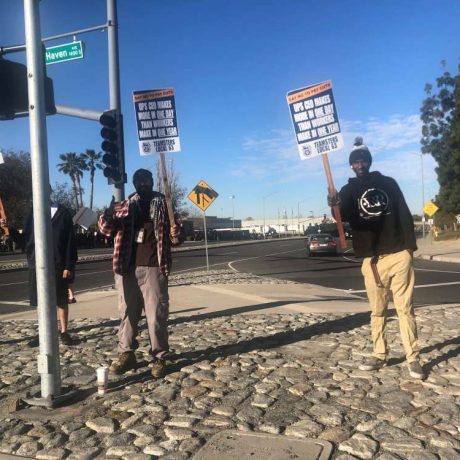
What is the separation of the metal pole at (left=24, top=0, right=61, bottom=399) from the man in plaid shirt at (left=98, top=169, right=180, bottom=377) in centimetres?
68

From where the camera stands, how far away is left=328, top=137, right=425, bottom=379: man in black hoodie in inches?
176

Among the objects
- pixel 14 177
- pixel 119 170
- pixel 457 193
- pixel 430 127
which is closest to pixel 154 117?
pixel 119 170

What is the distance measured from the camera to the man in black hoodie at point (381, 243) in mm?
4469

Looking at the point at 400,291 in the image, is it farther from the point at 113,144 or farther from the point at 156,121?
the point at 113,144

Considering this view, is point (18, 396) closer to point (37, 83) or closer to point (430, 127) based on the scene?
point (37, 83)

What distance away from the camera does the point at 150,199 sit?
485 centimetres

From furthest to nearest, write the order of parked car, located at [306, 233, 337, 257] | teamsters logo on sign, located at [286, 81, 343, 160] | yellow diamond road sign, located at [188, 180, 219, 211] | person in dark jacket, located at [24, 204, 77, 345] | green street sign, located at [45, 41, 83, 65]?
parked car, located at [306, 233, 337, 257] < yellow diamond road sign, located at [188, 180, 219, 211] < green street sign, located at [45, 41, 83, 65] < teamsters logo on sign, located at [286, 81, 343, 160] < person in dark jacket, located at [24, 204, 77, 345]

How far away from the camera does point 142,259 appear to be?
15.6ft

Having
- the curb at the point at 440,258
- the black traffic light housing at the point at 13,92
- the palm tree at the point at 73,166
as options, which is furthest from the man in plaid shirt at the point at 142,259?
the palm tree at the point at 73,166

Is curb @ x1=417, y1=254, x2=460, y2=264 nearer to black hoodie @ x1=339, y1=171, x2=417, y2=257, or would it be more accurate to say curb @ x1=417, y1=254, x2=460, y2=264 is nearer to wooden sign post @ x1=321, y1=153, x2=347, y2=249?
wooden sign post @ x1=321, y1=153, x2=347, y2=249

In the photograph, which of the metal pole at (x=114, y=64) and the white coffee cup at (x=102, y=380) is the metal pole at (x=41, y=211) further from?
the metal pole at (x=114, y=64)

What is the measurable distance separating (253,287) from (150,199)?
7528 millimetres

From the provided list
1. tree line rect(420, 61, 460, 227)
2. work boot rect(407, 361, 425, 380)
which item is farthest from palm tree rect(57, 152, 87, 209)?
work boot rect(407, 361, 425, 380)

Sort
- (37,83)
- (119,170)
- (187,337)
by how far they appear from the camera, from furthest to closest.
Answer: (119,170) < (187,337) < (37,83)
